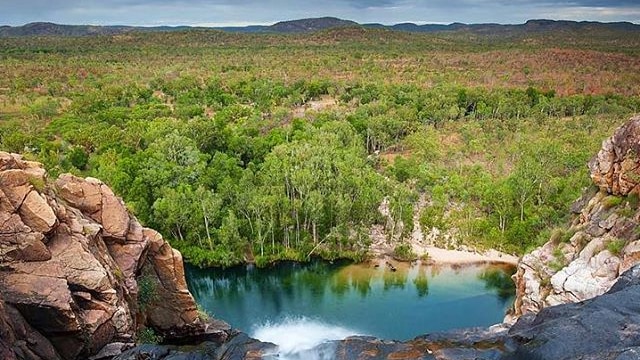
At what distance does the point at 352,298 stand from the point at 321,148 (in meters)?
21.8

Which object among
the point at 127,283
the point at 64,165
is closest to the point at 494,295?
the point at 127,283

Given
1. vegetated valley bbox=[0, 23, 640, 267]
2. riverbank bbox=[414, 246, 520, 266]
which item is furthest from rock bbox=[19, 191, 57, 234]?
riverbank bbox=[414, 246, 520, 266]

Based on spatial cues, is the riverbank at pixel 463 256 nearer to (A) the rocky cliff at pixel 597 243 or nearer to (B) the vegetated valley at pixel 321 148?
(B) the vegetated valley at pixel 321 148

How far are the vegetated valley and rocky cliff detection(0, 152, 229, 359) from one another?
2525cm

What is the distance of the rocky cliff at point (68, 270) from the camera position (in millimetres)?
21609

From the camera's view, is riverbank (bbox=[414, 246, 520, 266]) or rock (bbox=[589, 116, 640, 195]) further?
riverbank (bbox=[414, 246, 520, 266])

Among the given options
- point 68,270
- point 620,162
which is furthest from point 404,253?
point 68,270

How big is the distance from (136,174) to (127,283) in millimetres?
35988

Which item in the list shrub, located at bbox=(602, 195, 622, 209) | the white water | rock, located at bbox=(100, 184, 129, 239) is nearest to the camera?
rock, located at bbox=(100, 184, 129, 239)

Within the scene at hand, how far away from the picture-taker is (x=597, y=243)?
36.1 m

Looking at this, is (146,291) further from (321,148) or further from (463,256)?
(321,148)

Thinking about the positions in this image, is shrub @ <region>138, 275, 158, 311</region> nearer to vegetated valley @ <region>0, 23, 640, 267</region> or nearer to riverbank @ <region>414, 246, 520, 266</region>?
vegetated valley @ <region>0, 23, 640, 267</region>

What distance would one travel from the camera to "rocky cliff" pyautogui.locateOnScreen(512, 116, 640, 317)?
109 feet

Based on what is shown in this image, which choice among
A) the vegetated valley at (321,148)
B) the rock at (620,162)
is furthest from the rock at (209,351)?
the vegetated valley at (321,148)
